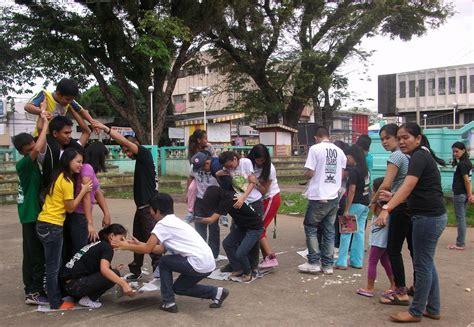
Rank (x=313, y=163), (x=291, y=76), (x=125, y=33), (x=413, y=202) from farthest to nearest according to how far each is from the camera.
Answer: (x=291, y=76), (x=125, y=33), (x=313, y=163), (x=413, y=202)

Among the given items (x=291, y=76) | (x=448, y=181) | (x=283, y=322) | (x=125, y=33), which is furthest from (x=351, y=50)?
(x=283, y=322)

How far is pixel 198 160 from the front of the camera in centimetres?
590

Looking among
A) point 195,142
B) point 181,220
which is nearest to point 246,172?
point 195,142

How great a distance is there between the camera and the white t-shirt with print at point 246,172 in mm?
5492

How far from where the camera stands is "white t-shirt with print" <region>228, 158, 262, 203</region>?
5.49 meters

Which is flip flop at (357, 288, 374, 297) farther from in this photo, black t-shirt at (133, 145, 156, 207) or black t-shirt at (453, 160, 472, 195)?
black t-shirt at (453, 160, 472, 195)

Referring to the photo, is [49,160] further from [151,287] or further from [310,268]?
[310,268]

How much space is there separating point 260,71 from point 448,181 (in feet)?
48.7

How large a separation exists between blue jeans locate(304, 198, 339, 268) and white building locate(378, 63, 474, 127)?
120 feet

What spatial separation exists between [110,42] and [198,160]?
1475 cm

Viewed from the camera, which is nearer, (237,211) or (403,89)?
(237,211)

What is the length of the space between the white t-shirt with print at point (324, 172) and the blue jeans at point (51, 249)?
289 centimetres

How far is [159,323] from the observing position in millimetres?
4078

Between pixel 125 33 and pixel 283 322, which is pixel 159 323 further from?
pixel 125 33
